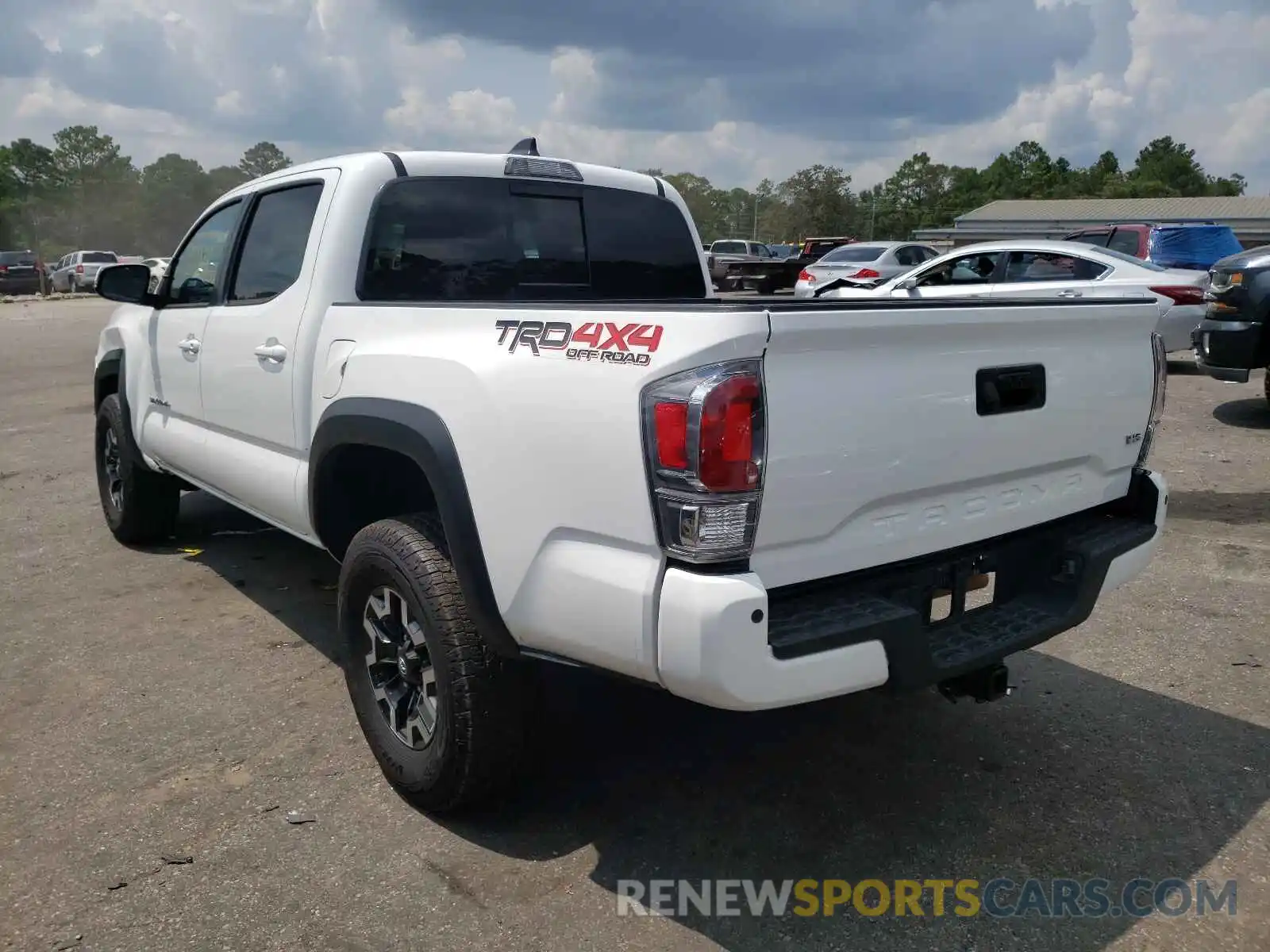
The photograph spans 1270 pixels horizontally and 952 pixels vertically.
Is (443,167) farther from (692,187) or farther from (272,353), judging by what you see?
(692,187)

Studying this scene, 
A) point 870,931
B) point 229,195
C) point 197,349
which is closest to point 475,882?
point 870,931

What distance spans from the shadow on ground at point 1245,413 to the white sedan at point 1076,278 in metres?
1.04

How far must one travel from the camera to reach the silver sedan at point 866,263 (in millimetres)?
19766

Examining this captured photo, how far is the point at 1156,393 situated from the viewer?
3.32 m

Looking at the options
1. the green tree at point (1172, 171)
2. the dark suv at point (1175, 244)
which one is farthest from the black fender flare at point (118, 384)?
the green tree at point (1172, 171)

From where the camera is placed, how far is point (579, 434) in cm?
245

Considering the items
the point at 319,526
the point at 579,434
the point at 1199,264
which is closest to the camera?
the point at 579,434

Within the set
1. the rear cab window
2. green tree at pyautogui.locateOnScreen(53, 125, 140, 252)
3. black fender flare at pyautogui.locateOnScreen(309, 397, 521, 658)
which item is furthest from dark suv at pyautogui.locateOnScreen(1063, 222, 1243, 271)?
green tree at pyautogui.locateOnScreen(53, 125, 140, 252)

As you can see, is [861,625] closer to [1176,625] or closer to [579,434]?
[579,434]

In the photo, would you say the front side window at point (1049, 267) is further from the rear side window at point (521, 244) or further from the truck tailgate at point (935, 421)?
the truck tailgate at point (935, 421)

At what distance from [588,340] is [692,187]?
73.6 metres

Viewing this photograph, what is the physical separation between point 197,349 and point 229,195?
0.77m

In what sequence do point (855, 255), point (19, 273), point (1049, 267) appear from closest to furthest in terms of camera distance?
point (1049, 267) < point (855, 255) < point (19, 273)

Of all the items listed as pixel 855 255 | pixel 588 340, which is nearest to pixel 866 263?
pixel 855 255
